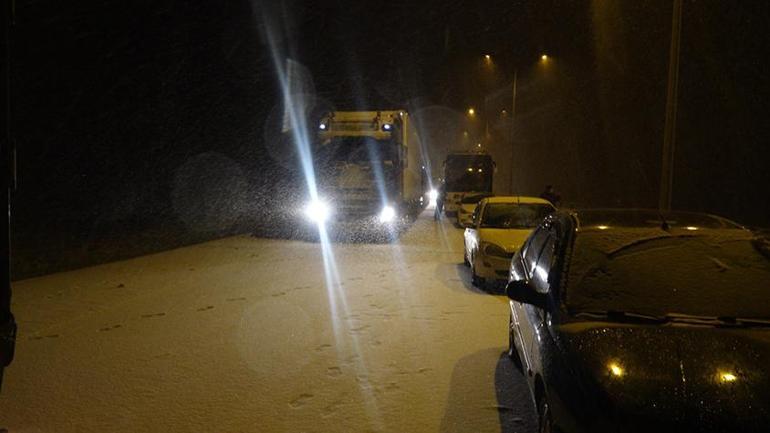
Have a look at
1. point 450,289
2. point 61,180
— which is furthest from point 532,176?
point 450,289

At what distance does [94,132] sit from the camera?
2920cm

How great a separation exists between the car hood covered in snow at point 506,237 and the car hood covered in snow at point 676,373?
673cm

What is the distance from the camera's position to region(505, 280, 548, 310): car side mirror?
4.32 metres

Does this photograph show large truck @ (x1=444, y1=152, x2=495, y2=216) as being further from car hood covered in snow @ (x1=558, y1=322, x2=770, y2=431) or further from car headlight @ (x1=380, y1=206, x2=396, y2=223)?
car hood covered in snow @ (x1=558, y1=322, x2=770, y2=431)

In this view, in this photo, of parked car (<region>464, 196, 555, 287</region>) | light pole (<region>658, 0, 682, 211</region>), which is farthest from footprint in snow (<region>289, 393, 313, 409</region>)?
light pole (<region>658, 0, 682, 211</region>)

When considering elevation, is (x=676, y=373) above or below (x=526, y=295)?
below

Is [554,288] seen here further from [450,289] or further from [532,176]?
[532,176]

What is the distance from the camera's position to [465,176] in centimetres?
3103

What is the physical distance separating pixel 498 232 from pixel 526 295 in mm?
6842

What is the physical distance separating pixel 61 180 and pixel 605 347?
2795 centimetres

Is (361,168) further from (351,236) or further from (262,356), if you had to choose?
(262,356)

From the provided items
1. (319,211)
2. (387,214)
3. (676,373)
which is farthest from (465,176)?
(676,373)

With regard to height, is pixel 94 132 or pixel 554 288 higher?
pixel 94 132

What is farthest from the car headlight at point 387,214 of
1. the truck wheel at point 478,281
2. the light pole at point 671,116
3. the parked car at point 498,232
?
the truck wheel at point 478,281
